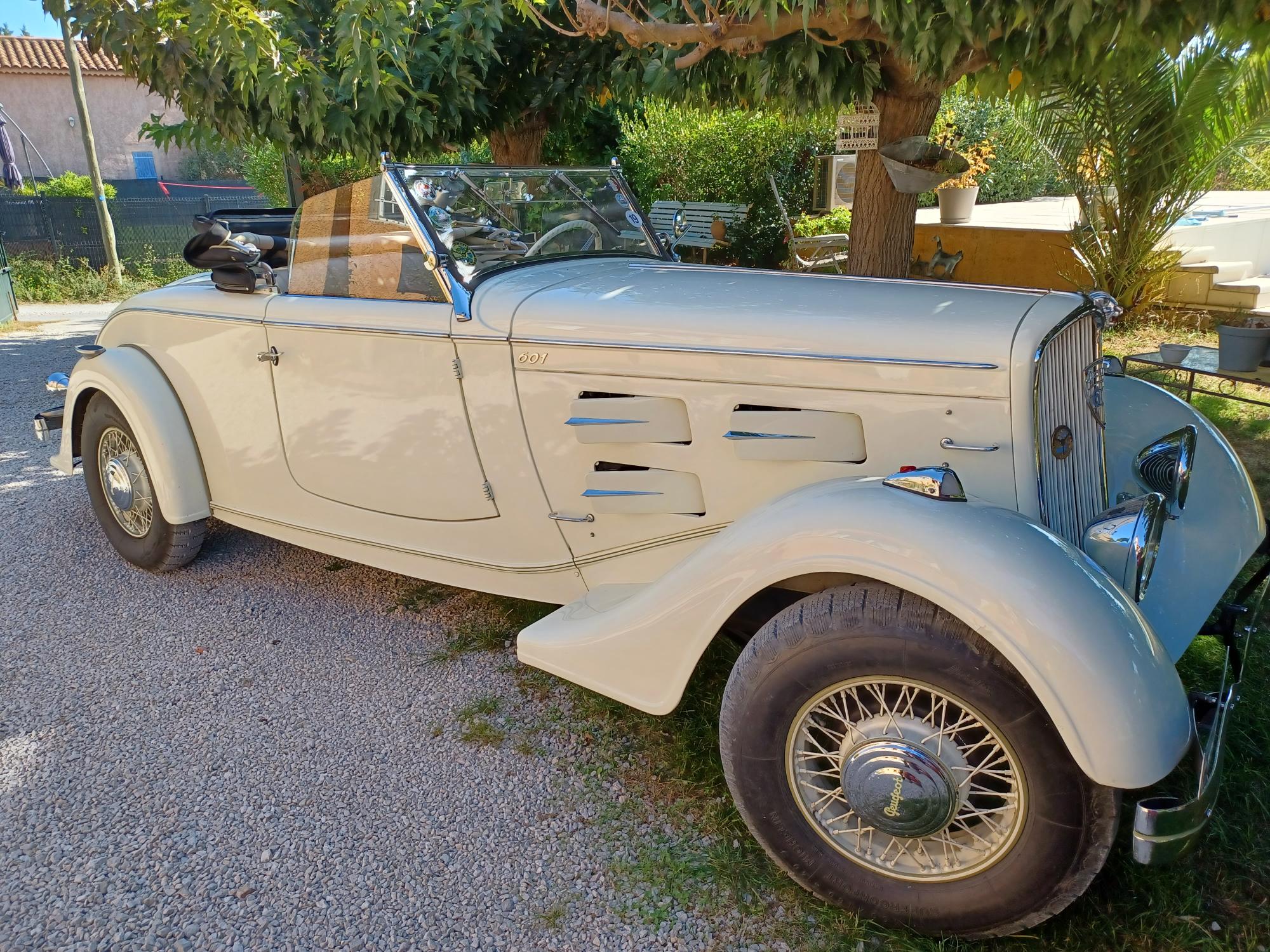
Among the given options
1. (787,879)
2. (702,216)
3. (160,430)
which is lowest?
(787,879)

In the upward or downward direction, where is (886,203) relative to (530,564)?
upward

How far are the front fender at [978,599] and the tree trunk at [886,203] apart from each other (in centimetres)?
318

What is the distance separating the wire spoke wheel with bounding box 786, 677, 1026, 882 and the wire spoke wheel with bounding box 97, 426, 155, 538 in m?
3.23

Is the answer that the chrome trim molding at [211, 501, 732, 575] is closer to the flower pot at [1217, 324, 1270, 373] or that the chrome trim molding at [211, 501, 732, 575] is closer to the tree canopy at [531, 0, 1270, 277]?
the tree canopy at [531, 0, 1270, 277]

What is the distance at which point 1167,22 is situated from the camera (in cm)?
310

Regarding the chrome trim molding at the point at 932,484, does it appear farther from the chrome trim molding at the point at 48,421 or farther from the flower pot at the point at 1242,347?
the chrome trim molding at the point at 48,421

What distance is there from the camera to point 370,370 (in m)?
3.15

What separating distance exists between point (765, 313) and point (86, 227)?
628 inches

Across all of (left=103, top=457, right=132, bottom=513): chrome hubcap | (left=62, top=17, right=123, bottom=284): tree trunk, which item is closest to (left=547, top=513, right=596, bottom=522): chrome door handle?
(left=103, top=457, right=132, bottom=513): chrome hubcap

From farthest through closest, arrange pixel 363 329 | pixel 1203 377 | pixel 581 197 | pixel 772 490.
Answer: pixel 1203 377, pixel 581 197, pixel 363 329, pixel 772 490

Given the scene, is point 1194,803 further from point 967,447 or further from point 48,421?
point 48,421

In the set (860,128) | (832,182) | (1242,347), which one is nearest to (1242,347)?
(1242,347)

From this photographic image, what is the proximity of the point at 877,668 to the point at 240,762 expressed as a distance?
6.72 feet

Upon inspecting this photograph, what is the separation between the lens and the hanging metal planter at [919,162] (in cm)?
473
